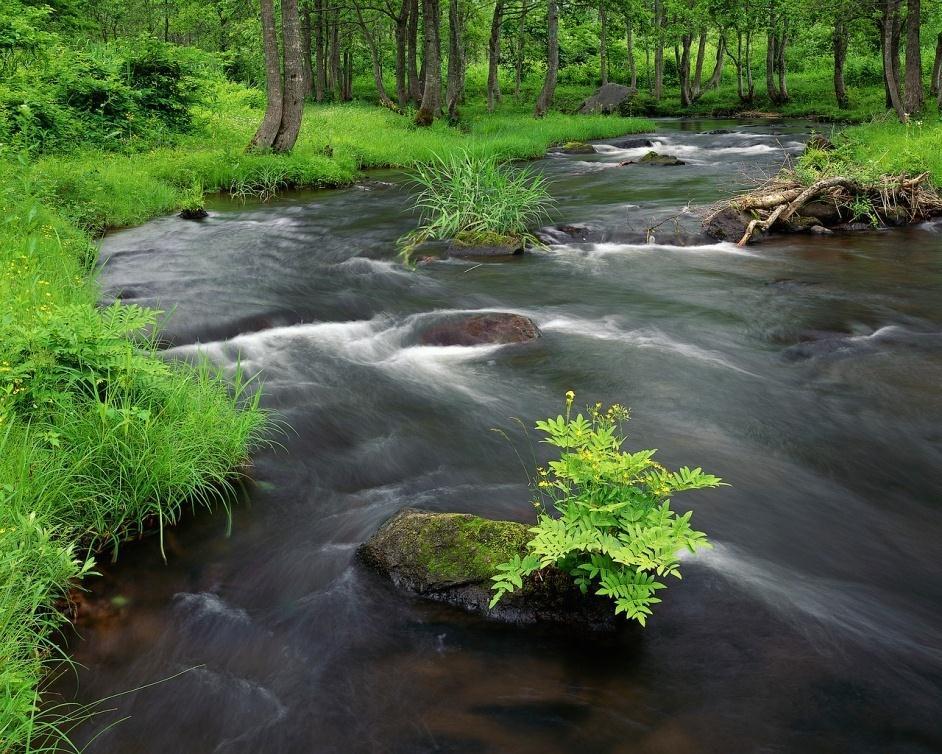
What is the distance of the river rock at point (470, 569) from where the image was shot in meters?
3.63

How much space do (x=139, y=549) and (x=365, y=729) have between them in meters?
1.92

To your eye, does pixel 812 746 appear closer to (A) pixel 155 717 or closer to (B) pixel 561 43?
(A) pixel 155 717

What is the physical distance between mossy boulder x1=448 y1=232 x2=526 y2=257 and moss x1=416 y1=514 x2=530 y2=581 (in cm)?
800

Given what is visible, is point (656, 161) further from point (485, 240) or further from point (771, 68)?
point (771, 68)

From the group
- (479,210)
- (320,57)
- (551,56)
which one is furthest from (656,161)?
(320,57)

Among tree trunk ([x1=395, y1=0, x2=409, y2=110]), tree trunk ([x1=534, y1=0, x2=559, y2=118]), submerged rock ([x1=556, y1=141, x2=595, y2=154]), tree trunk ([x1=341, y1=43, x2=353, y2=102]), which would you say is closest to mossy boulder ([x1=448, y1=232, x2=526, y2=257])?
submerged rock ([x1=556, y1=141, x2=595, y2=154])

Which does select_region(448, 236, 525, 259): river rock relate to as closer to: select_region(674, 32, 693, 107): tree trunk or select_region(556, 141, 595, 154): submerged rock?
select_region(556, 141, 595, 154): submerged rock

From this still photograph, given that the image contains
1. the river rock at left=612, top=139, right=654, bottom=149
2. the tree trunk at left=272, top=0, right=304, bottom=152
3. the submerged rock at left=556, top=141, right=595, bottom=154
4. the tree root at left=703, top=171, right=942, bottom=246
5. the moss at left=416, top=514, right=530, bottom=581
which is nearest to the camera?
the moss at left=416, top=514, right=530, bottom=581

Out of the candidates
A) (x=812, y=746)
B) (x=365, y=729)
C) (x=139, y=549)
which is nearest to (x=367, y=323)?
(x=139, y=549)

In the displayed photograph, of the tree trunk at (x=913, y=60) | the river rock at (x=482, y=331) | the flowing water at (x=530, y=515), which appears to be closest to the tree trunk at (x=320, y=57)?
the tree trunk at (x=913, y=60)

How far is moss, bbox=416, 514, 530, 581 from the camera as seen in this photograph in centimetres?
381

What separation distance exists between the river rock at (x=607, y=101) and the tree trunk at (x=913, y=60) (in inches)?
708

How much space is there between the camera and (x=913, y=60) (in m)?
19.2

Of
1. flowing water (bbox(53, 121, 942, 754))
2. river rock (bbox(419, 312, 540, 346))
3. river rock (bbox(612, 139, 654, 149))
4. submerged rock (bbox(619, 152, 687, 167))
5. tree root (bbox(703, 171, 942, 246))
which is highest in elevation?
river rock (bbox(612, 139, 654, 149))
